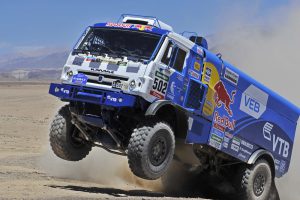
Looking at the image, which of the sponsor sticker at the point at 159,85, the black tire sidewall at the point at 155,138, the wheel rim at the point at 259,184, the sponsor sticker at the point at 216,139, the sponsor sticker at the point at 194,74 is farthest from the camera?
the wheel rim at the point at 259,184

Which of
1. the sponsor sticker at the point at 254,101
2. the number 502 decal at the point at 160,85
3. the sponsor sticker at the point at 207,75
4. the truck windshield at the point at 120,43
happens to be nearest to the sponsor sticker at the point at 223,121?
the sponsor sticker at the point at 254,101

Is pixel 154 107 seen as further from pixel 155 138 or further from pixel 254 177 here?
pixel 254 177

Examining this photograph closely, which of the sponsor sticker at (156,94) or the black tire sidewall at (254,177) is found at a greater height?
the sponsor sticker at (156,94)

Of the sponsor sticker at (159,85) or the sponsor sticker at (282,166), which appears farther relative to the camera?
the sponsor sticker at (282,166)

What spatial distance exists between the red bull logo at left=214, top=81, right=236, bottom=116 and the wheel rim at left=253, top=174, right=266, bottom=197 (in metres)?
1.81

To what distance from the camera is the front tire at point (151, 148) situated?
35.1ft

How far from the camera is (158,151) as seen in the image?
11156 millimetres

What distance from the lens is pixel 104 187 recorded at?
13.2 meters

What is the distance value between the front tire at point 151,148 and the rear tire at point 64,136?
1.52 m

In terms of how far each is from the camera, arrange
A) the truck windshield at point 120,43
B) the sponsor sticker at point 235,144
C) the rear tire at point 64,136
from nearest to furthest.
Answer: the truck windshield at point 120,43, the rear tire at point 64,136, the sponsor sticker at point 235,144

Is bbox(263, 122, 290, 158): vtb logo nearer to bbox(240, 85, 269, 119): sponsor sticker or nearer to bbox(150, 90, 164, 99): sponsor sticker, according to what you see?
bbox(240, 85, 269, 119): sponsor sticker

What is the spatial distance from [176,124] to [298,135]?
20.7ft

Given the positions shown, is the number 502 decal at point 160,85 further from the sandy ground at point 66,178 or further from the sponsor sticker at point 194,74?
the sandy ground at point 66,178

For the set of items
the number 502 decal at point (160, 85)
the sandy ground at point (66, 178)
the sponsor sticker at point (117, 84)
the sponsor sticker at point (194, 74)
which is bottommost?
the sandy ground at point (66, 178)
